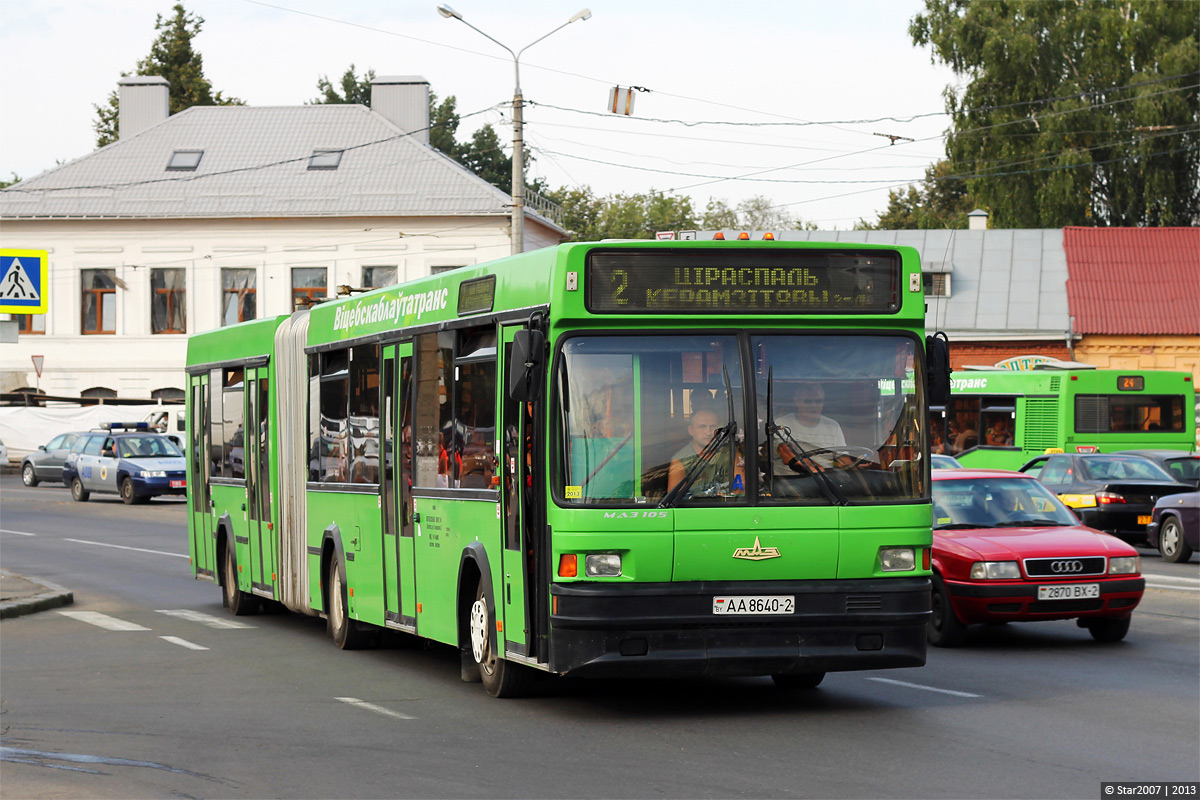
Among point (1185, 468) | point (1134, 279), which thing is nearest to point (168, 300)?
point (1134, 279)

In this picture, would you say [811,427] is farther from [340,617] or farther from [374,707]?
[340,617]

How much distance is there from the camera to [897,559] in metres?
9.87

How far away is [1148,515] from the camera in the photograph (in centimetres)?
2525

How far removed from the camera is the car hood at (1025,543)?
13570 millimetres

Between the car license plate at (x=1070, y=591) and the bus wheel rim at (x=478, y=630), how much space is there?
492cm

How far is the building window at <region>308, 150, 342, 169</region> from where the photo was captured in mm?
60656

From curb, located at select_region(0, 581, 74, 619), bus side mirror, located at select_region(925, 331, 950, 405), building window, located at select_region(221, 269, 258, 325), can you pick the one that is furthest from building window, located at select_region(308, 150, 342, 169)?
bus side mirror, located at select_region(925, 331, 950, 405)

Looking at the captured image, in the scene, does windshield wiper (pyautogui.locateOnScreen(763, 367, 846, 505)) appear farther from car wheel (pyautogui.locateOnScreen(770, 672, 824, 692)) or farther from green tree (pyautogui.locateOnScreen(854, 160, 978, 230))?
green tree (pyautogui.locateOnScreen(854, 160, 978, 230))

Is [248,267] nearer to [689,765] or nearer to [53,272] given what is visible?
[53,272]

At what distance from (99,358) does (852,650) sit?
2143 inches

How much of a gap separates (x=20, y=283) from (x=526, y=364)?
9.41 meters

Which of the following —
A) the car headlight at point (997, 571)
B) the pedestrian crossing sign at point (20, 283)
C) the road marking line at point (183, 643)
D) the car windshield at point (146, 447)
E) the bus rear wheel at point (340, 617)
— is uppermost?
the pedestrian crossing sign at point (20, 283)

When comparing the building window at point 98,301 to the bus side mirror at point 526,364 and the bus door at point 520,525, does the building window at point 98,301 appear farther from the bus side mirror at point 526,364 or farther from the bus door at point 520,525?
the bus side mirror at point 526,364

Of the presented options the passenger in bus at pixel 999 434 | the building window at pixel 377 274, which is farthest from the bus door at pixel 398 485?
the building window at pixel 377 274
